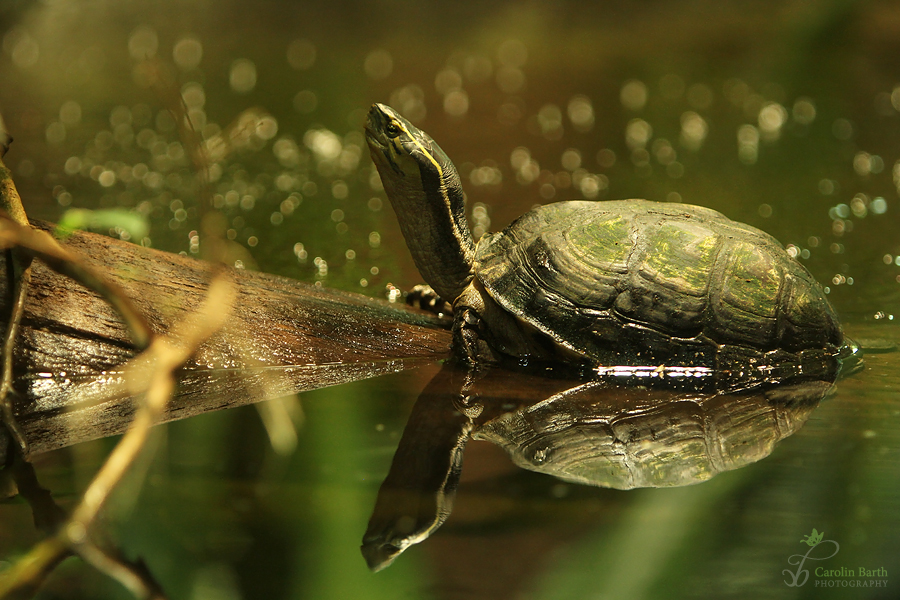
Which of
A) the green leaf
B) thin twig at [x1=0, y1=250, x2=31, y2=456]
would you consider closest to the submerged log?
thin twig at [x1=0, y1=250, x2=31, y2=456]

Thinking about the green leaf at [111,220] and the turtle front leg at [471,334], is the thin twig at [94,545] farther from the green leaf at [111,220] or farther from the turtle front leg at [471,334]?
the turtle front leg at [471,334]

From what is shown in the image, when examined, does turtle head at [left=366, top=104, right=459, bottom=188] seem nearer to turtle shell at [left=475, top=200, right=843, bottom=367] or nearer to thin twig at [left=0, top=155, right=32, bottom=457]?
turtle shell at [left=475, top=200, right=843, bottom=367]

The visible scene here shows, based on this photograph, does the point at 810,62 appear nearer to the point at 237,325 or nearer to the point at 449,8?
the point at 449,8

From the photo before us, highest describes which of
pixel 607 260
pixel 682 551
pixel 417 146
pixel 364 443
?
pixel 417 146

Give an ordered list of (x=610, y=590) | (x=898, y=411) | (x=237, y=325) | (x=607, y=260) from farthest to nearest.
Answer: (x=607, y=260) → (x=237, y=325) → (x=898, y=411) → (x=610, y=590)

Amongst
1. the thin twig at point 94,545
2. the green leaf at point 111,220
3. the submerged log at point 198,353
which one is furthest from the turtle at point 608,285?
the thin twig at point 94,545

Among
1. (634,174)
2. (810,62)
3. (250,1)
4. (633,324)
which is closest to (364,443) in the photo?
(633,324)

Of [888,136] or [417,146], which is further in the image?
[888,136]
